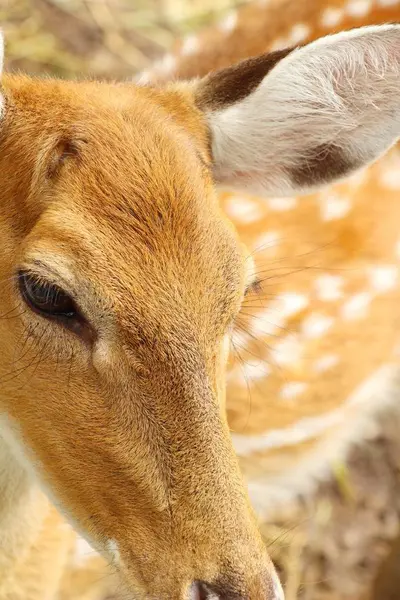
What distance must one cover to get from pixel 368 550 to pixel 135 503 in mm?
1894

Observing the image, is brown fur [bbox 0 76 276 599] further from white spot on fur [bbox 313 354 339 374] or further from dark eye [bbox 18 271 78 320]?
white spot on fur [bbox 313 354 339 374]

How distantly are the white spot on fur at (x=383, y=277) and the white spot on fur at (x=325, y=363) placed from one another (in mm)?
255

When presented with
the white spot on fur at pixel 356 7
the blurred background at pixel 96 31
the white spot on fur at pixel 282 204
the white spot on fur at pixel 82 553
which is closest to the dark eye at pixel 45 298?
the white spot on fur at pixel 82 553

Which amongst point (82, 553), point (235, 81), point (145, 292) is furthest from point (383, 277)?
point (145, 292)

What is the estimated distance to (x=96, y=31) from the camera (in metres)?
3.78

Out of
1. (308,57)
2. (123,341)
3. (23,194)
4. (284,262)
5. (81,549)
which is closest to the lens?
(123,341)

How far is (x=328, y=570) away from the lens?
3.08m

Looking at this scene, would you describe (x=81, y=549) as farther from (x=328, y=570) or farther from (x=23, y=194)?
(x=23, y=194)

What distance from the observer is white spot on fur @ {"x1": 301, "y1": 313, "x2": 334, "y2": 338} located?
293cm

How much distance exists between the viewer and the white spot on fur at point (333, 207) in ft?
9.66

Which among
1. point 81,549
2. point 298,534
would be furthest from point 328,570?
point 81,549

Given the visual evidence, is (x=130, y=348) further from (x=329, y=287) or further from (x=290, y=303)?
(x=329, y=287)

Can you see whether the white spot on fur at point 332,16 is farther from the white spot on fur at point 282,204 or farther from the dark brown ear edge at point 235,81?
the dark brown ear edge at point 235,81

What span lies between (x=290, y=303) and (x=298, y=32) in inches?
32.1
